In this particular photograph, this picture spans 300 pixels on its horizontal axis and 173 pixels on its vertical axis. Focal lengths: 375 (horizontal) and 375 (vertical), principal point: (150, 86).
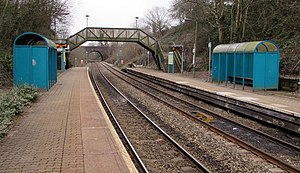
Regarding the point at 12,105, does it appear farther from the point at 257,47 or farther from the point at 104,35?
the point at 104,35

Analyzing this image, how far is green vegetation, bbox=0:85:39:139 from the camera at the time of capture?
9.11 meters

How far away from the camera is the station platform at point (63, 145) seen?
21.0ft

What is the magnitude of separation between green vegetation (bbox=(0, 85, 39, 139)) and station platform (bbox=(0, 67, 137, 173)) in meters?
0.23

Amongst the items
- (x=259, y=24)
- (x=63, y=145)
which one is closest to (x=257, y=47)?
(x=259, y=24)

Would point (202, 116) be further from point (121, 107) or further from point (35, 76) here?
point (35, 76)

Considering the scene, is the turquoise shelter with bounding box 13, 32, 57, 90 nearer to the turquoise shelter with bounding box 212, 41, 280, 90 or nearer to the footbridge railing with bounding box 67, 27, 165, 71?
the turquoise shelter with bounding box 212, 41, 280, 90

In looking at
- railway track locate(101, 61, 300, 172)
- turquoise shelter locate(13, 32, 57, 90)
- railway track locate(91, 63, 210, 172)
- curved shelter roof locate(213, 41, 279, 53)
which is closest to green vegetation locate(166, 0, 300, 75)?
curved shelter roof locate(213, 41, 279, 53)

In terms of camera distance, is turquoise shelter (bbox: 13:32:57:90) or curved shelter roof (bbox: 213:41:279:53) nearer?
turquoise shelter (bbox: 13:32:57:90)

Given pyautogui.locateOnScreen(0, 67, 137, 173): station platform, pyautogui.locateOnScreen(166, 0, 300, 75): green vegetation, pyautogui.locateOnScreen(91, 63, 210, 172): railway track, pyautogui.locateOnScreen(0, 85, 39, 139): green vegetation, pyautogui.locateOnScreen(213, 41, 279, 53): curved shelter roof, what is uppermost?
pyautogui.locateOnScreen(166, 0, 300, 75): green vegetation

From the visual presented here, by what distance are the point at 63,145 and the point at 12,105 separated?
4.55m

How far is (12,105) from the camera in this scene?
38.3 ft

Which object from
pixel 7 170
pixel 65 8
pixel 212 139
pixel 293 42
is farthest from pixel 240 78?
pixel 7 170

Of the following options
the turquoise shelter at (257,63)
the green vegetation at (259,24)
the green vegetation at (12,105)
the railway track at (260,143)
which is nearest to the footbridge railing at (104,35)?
the green vegetation at (259,24)

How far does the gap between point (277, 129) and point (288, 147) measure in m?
2.54
